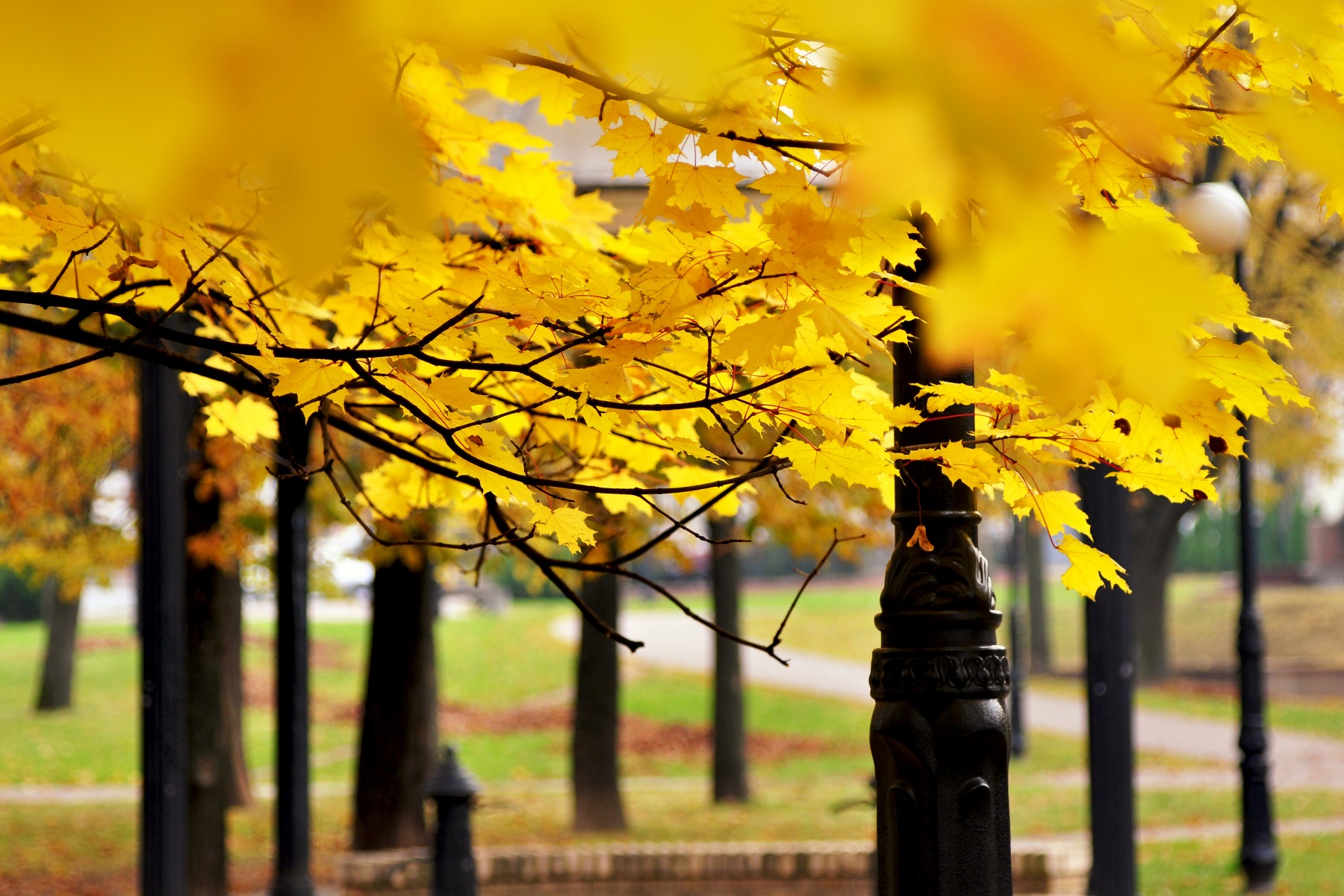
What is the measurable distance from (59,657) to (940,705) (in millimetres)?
19590

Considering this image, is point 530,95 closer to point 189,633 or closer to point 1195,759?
point 189,633

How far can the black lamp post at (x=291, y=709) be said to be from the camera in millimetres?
5891

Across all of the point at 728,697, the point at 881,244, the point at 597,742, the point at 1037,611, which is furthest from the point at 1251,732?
the point at 1037,611

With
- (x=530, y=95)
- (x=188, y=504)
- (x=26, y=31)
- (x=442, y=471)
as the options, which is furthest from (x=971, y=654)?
(x=188, y=504)

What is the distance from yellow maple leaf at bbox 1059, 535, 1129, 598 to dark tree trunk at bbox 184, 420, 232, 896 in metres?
6.70

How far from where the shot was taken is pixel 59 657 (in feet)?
61.6

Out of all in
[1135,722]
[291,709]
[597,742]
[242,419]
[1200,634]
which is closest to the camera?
[242,419]

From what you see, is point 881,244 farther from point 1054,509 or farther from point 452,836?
point 452,836

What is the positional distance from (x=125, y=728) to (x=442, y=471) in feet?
58.9

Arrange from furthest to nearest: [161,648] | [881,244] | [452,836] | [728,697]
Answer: [728,697], [452,836], [161,648], [881,244]

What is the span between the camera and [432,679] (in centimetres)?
1024

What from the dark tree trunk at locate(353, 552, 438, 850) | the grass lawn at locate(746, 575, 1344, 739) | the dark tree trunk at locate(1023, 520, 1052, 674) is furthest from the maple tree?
the dark tree trunk at locate(1023, 520, 1052, 674)

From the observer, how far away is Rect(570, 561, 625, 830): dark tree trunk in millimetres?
11195

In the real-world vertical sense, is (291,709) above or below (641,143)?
below
